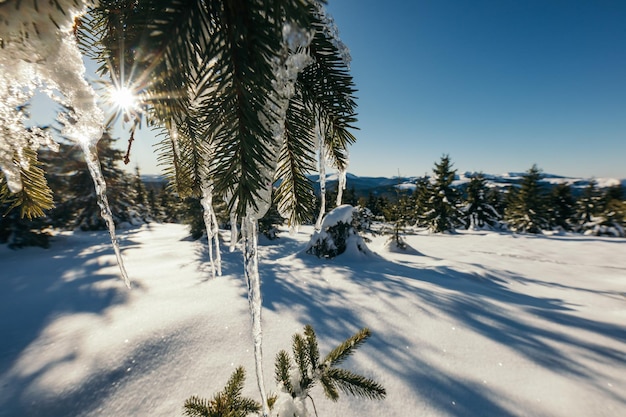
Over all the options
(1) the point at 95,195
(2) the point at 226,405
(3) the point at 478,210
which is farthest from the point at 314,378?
(3) the point at 478,210

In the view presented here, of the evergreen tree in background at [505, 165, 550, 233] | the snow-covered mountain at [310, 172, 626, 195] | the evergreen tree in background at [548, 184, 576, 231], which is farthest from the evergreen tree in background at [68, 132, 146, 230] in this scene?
the evergreen tree in background at [548, 184, 576, 231]

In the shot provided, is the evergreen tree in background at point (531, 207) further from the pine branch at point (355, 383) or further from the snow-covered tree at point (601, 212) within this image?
the pine branch at point (355, 383)

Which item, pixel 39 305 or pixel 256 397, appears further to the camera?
pixel 39 305

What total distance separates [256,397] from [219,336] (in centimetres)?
90

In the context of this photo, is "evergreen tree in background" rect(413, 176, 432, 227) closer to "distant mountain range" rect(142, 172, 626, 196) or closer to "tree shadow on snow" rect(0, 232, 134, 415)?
"distant mountain range" rect(142, 172, 626, 196)

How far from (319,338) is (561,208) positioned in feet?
113

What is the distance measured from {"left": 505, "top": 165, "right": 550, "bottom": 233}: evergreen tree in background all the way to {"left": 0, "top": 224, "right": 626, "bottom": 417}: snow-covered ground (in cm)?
2462

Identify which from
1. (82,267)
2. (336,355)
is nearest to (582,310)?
(336,355)

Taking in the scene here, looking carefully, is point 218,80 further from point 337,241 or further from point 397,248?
point 397,248

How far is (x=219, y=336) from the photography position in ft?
8.46

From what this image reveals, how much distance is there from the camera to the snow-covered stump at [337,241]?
26.0ft

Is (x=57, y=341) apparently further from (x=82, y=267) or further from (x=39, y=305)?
(x=82, y=267)

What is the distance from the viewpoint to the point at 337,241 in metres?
8.10

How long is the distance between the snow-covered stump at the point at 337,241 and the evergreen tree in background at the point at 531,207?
80.8ft
